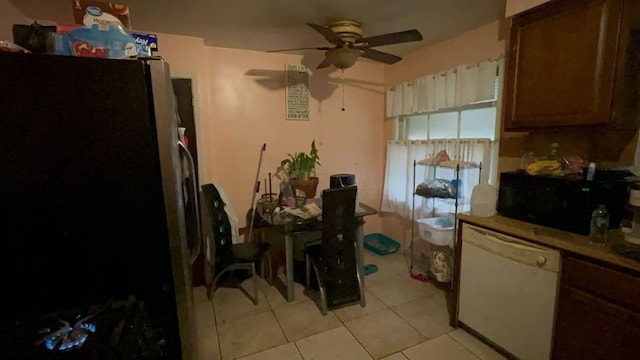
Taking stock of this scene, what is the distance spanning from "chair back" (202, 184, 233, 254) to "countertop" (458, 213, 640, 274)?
193cm

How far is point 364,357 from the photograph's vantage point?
184 cm

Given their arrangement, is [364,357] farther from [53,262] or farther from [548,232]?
[53,262]

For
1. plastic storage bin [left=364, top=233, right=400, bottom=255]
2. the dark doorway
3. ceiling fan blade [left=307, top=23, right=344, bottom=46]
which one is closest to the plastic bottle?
ceiling fan blade [left=307, top=23, right=344, bottom=46]

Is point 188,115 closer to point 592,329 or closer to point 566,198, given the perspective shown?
point 566,198

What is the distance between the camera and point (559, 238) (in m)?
1.54

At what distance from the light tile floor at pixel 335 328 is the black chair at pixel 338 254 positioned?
0.12 metres

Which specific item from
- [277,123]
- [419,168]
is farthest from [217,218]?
[419,168]

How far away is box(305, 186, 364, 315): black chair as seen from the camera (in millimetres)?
2223

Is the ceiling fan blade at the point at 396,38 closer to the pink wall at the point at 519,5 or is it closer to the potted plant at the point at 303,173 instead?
the pink wall at the point at 519,5

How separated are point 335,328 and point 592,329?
146 cm

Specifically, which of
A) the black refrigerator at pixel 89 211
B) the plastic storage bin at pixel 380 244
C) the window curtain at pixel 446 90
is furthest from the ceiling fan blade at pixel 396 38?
the plastic storage bin at pixel 380 244

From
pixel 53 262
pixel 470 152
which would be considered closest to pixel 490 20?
pixel 470 152

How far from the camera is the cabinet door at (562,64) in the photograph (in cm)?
148

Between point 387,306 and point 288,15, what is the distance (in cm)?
247
